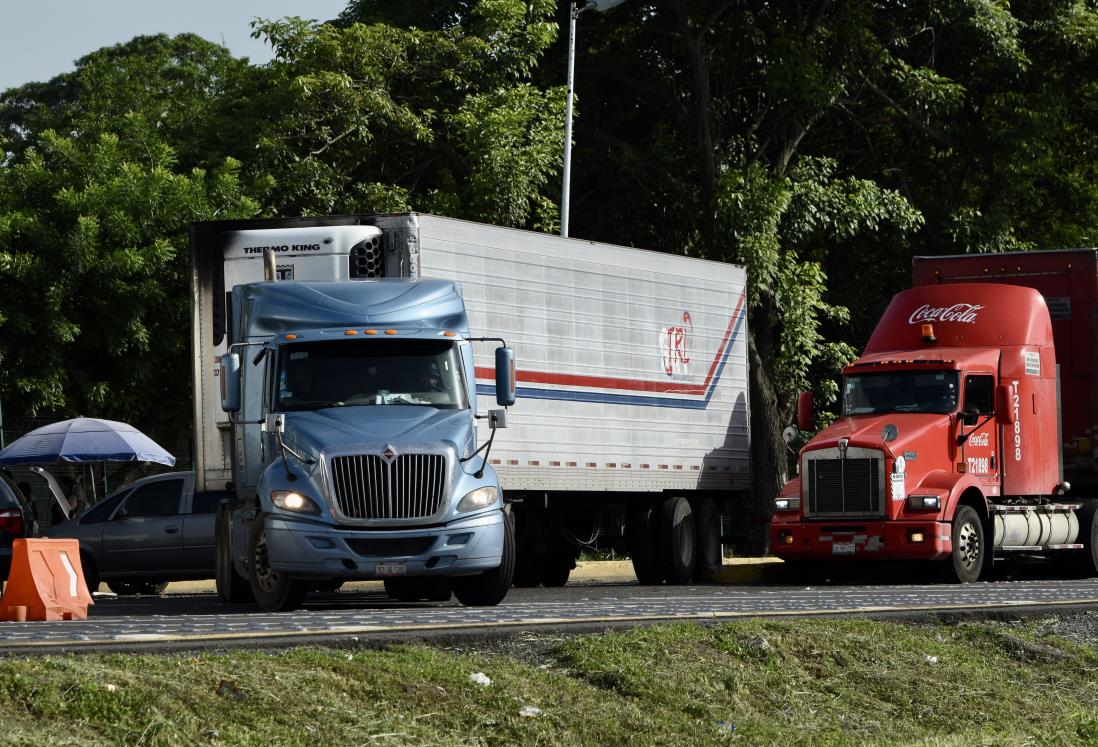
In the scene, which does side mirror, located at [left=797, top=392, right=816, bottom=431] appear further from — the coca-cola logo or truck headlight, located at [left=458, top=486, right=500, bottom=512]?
truck headlight, located at [left=458, top=486, right=500, bottom=512]

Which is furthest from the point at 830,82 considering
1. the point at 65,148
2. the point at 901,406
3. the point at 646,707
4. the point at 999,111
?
the point at 646,707

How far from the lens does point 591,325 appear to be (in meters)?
22.5

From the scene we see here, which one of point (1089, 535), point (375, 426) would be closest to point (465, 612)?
point (375, 426)

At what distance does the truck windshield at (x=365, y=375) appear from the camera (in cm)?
1681

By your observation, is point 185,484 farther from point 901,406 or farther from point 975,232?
point 975,232

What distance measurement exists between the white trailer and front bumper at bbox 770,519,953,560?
149 cm

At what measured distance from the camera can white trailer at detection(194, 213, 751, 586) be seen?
63.3 feet

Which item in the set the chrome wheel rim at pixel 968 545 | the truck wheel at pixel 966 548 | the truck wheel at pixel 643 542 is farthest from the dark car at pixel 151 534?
the chrome wheel rim at pixel 968 545

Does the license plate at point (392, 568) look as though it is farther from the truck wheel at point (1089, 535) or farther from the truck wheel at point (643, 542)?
the truck wheel at point (1089, 535)

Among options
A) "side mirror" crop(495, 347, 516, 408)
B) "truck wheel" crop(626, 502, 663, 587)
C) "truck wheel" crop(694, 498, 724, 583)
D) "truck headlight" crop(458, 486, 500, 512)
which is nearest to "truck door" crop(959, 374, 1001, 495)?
"truck wheel" crop(694, 498, 724, 583)

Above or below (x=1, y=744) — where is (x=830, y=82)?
above

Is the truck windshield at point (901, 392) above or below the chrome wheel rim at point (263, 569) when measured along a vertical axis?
above

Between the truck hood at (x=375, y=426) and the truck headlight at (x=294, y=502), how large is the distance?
39 centimetres

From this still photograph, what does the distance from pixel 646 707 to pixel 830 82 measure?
23249 mm
